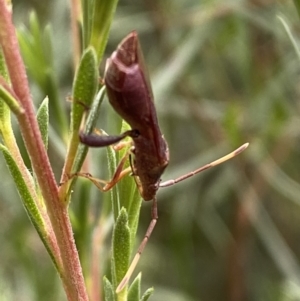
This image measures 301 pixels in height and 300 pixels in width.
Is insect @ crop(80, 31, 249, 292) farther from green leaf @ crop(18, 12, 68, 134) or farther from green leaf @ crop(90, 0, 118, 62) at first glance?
green leaf @ crop(18, 12, 68, 134)

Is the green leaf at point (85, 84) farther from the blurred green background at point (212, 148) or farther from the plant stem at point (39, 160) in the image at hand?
the blurred green background at point (212, 148)

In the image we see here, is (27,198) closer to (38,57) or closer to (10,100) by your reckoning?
(10,100)

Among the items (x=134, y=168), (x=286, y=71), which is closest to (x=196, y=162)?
(x=286, y=71)

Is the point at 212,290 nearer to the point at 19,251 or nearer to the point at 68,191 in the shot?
the point at 19,251

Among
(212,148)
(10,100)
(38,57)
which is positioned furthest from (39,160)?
(212,148)

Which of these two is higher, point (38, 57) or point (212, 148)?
point (38, 57)
